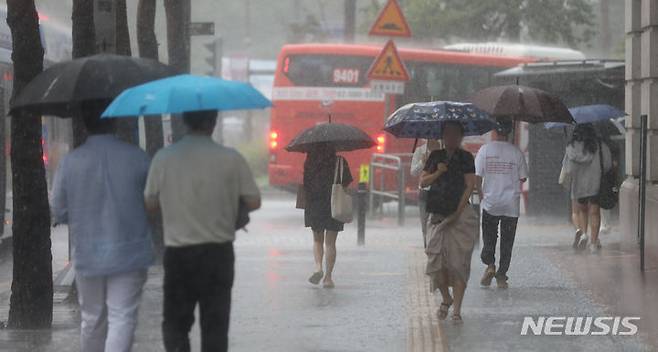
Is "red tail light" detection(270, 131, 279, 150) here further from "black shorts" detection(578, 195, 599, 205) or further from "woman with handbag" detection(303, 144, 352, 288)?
"woman with handbag" detection(303, 144, 352, 288)

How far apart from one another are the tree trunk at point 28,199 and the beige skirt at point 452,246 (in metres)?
2.99

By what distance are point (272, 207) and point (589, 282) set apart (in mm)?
17133

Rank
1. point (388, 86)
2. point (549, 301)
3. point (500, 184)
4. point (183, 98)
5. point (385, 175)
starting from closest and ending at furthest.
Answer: point (183, 98)
point (549, 301)
point (500, 184)
point (388, 86)
point (385, 175)

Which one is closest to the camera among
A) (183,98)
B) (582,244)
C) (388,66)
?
(183,98)

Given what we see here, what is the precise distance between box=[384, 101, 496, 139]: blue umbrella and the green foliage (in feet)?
65.2

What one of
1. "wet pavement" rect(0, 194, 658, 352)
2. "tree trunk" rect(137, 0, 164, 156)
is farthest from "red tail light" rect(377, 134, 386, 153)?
"tree trunk" rect(137, 0, 164, 156)

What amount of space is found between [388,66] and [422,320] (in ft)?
32.7

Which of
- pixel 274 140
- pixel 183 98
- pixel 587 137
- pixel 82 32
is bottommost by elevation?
pixel 274 140

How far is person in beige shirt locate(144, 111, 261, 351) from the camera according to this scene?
23.3 feet

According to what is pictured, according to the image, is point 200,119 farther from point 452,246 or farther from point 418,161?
point 418,161

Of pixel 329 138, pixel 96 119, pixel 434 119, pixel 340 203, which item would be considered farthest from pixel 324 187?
pixel 96 119

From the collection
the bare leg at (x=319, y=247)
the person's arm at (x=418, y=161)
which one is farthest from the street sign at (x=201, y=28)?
the bare leg at (x=319, y=247)

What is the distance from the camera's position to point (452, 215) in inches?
416

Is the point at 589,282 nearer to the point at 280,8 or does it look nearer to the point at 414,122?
the point at 414,122
